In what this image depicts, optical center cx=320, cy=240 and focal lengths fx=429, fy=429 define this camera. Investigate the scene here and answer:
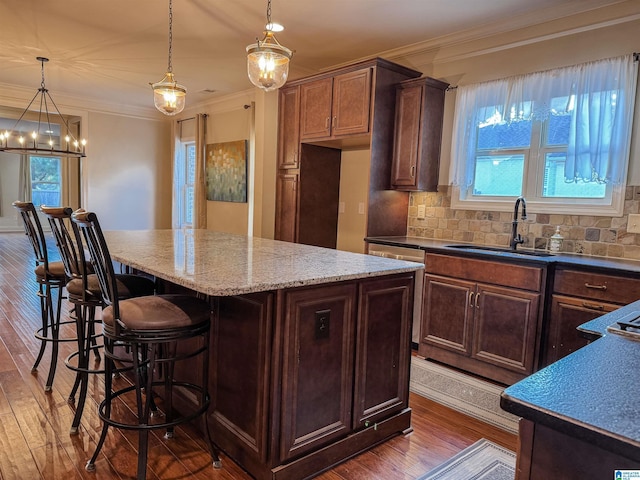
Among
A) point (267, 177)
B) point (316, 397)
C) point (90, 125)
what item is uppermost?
point (90, 125)

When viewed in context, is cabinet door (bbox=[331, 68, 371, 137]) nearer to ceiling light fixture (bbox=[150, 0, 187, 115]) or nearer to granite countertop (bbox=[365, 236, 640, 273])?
granite countertop (bbox=[365, 236, 640, 273])

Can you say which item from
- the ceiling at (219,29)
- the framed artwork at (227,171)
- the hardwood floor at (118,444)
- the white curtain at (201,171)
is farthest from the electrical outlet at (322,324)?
the white curtain at (201,171)

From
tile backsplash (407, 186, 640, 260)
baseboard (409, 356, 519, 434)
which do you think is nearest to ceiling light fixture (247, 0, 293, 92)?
tile backsplash (407, 186, 640, 260)

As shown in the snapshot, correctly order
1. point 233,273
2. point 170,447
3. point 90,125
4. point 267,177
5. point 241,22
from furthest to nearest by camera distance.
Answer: point 90,125 < point 267,177 < point 241,22 < point 170,447 < point 233,273

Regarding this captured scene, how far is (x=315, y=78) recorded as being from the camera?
13.8ft

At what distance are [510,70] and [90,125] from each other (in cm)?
648

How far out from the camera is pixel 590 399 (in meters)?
0.72

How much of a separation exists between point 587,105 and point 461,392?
7.12ft

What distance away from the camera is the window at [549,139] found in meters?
2.92

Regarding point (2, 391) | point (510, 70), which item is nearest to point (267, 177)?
point (510, 70)

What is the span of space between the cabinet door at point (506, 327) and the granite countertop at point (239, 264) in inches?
38.0

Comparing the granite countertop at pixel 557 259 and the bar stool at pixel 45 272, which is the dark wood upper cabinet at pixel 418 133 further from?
the bar stool at pixel 45 272

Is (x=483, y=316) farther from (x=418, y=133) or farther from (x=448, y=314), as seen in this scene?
(x=418, y=133)

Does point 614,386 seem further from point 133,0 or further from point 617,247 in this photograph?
point 133,0
